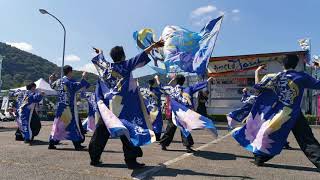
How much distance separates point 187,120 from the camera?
28.1 feet

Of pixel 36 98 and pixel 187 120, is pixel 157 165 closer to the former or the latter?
pixel 187 120

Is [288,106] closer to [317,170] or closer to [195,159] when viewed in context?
[317,170]

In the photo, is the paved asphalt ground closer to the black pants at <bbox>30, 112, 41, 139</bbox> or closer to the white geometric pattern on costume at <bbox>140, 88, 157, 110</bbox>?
the black pants at <bbox>30, 112, 41, 139</bbox>

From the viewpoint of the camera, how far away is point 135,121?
7.14m

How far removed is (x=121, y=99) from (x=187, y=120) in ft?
6.18

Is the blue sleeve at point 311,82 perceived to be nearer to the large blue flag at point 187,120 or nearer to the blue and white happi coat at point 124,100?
the large blue flag at point 187,120

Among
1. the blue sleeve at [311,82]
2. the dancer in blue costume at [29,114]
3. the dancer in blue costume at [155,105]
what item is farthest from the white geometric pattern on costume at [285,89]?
the dancer in blue costume at [29,114]

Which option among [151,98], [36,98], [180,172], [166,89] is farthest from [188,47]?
[180,172]

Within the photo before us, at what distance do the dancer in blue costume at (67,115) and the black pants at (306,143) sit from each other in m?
4.30

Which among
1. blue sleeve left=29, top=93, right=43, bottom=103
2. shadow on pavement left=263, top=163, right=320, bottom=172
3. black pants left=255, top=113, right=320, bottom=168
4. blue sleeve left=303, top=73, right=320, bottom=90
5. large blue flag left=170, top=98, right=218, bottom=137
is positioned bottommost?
shadow on pavement left=263, top=163, right=320, bottom=172

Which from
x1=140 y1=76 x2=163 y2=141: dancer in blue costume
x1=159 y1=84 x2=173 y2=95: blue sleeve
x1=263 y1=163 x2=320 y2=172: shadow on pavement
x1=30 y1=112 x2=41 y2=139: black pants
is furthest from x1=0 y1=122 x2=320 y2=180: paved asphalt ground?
x1=140 y1=76 x2=163 y2=141: dancer in blue costume

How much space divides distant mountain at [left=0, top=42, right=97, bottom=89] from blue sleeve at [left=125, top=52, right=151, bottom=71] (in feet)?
219

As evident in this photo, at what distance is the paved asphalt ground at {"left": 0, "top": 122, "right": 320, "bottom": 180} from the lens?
21.2ft

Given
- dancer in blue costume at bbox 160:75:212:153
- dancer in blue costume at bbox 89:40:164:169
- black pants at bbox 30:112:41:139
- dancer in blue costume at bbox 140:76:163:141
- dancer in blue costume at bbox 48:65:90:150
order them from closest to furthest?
dancer in blue costume at bbox 89:40:164:169, dancer in blue costume at bbox 160:75:212:153, dancer in blue costume at bbox 48:65:90:150, black pants at bbox 30:112:41:139, dancer in blue costume at bbox 140:76:163:141
